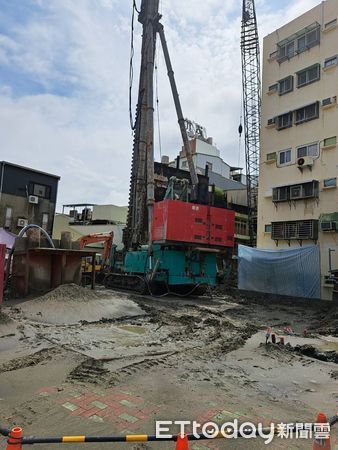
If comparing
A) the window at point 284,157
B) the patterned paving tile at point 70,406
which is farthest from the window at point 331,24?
the patterned paving tile at point 70,406

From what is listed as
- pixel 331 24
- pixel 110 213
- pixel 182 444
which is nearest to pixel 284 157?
pixel 331 24

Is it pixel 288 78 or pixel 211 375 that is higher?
pixel 288 78

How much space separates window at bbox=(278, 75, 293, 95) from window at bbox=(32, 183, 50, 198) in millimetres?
18279

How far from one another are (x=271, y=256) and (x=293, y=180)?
15.7 feet

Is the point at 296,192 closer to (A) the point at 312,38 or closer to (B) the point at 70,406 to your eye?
(A) the point at 312,38

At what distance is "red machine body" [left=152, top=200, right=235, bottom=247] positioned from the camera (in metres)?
16.3

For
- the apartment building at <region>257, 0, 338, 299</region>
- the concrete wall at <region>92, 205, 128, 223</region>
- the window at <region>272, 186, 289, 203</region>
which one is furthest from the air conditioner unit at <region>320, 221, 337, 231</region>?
the concrete wall at <region>92, 205, 128, 223</region>

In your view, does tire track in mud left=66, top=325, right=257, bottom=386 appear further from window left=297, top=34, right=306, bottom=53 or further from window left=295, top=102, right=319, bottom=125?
window left=297, top=34, right=306, bottom=53

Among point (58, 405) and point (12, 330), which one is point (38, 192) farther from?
point (58, 405)

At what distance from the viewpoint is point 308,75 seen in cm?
2066

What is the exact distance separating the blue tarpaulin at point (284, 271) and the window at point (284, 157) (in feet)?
18.3

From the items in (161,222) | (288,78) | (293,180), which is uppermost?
(288,78)

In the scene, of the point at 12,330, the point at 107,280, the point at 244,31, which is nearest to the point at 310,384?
the point at 12,330

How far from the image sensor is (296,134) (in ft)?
68.7
